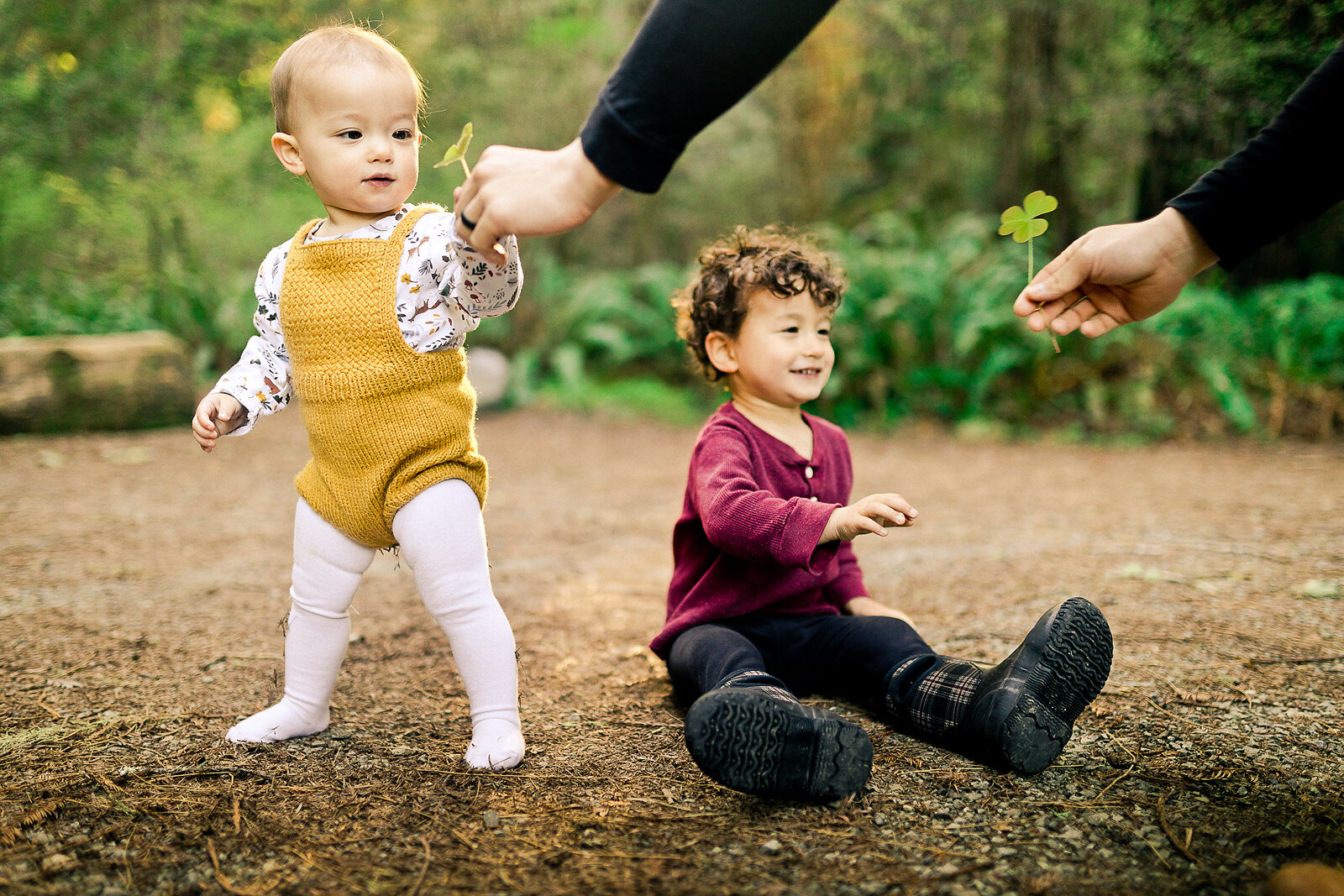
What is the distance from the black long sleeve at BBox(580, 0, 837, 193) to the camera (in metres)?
1.39

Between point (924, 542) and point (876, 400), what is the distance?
2.92 metres

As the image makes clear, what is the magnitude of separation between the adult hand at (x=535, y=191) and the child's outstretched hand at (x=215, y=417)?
0.69m

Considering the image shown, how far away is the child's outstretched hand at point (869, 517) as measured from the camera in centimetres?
162

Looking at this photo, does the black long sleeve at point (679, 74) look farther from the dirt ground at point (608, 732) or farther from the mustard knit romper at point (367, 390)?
the dirt ground at point (608, 732)

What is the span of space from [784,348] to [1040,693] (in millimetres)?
913

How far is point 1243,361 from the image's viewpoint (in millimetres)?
5816

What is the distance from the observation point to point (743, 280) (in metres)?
2.16

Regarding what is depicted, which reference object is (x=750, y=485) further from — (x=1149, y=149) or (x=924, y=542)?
(x=1149, y=149)

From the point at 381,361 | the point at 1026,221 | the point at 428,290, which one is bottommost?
the point at 381,361

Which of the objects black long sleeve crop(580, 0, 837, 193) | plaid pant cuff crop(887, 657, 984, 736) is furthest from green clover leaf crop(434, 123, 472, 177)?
plaid pant cuff crop(887, 657, 984, 736)

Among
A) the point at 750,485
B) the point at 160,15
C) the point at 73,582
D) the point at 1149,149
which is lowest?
the point at 73,582

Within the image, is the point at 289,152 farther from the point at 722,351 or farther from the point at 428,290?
the point at 722,351

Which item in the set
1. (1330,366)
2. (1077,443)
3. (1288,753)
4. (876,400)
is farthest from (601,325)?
(1288,753)

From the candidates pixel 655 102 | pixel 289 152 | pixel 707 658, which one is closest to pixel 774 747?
pixel 707 658
